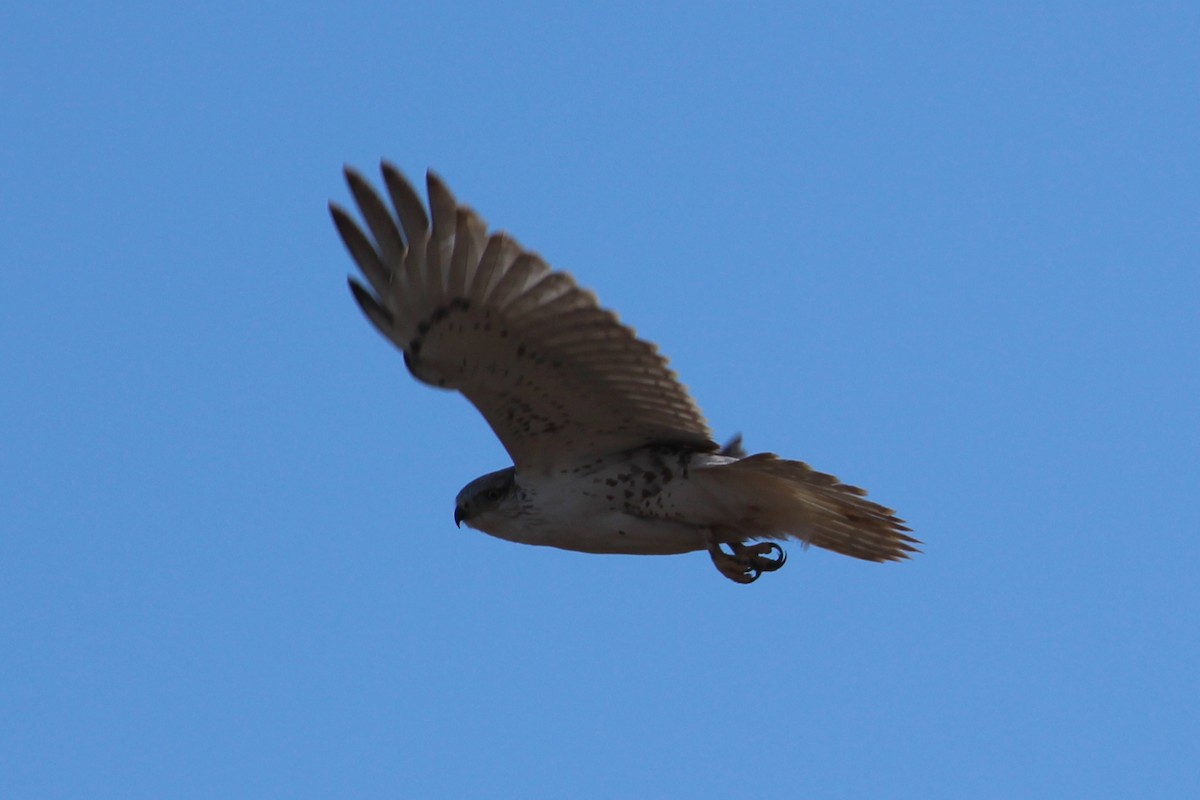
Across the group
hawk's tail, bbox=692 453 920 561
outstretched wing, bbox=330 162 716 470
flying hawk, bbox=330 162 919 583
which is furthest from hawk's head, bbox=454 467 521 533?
hawk's tail, bbox=692 453 920 561

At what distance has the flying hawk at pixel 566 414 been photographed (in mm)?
6621

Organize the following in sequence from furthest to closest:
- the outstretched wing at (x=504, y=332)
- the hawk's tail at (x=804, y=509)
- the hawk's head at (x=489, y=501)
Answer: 1. the hawk's head at (x=489, y=501)
2. the hawk's tail at (x=804, y=509)
3. the outstretched wing at (x=504, y=332)

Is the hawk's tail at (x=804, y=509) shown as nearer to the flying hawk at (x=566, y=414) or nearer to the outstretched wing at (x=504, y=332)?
the flying hawk at (x=566, y=414)

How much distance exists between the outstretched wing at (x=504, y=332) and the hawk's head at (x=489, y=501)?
1.18 feet

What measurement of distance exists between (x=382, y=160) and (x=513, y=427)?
4.72 feet

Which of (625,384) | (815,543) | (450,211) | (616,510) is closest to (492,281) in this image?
(450,211)

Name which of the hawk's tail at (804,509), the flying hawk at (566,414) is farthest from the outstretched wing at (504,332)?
the hawk's tail at (804,509)

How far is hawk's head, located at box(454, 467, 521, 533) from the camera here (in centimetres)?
773

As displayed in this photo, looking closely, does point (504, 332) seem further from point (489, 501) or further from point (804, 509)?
point (804, 509)

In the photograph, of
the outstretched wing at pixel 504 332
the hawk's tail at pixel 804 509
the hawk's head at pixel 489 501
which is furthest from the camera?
the hawk's head at pixel 489 501

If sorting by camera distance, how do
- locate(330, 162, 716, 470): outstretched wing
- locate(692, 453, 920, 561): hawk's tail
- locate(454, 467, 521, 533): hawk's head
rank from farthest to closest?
1. locate(454, 467, 521, 533): hawk's head
2. locate(692, 453, 920, 561): hawk's tail
3. locate(330, 162, 716, 470): outstretched wing

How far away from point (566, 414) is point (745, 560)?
1.07 meters

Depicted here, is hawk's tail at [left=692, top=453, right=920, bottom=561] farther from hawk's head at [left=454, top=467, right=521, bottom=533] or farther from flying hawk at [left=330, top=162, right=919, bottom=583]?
hawk's head at [left=454, top=467, right=521, bottom=533]

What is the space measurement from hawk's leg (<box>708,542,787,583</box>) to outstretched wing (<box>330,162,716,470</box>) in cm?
51
